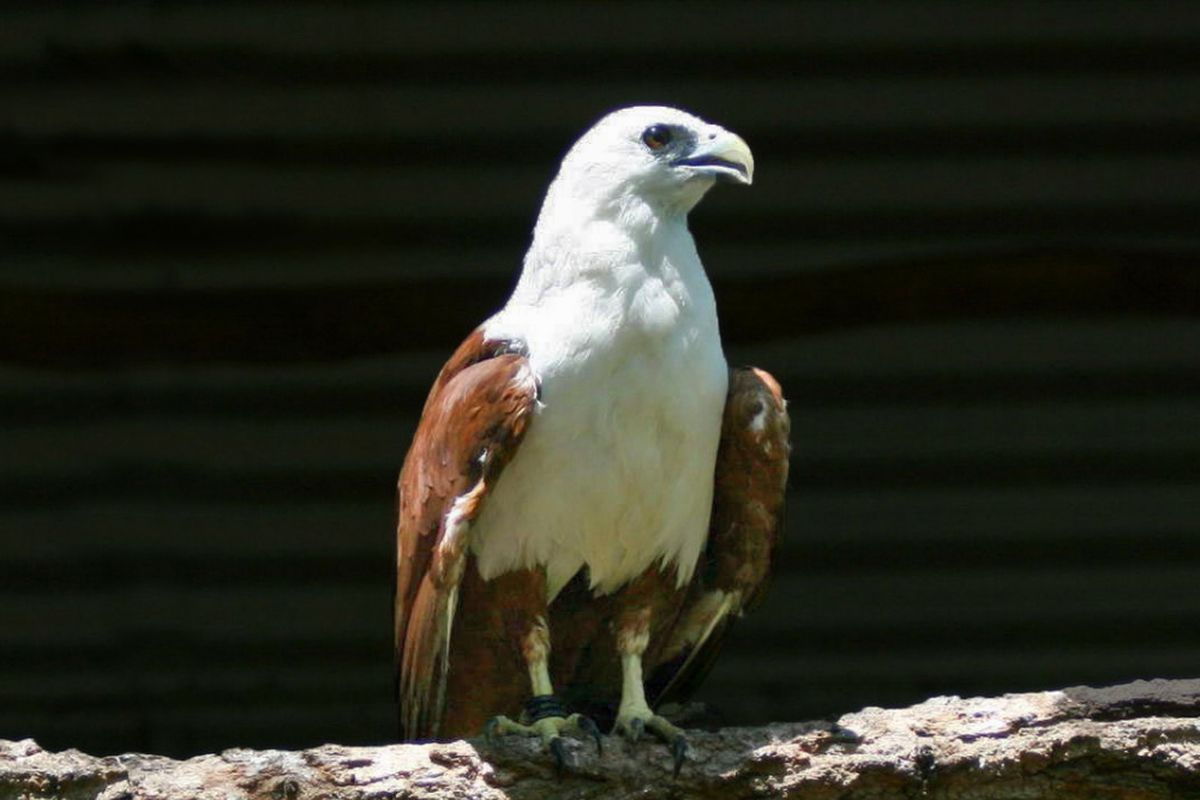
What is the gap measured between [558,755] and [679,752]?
247 millimetres

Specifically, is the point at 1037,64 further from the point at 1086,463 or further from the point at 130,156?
the point at 130,156

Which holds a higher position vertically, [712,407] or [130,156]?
[130,156]

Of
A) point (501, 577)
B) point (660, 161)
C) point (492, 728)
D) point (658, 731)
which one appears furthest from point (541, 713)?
point (660, 161)

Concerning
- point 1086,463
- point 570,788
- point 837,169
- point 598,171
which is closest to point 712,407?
point 598,171

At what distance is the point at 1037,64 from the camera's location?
7000 millimetres

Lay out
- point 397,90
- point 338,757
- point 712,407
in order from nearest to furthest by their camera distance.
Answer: point 338,757 < point 712,407 < point 397,90

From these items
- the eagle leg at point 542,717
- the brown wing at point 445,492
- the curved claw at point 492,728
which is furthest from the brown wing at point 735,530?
the curved claw at point 492,728

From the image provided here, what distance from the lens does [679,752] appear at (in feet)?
16.5

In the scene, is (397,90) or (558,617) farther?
(397,90)

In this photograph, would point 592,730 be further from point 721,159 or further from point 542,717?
point 721,159

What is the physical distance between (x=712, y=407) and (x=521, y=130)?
1832mm

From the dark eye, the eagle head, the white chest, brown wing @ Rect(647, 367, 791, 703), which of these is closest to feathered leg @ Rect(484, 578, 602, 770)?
the white chest

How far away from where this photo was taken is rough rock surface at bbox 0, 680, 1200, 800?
475 centimetres

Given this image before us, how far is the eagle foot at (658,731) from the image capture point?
5016 mm
